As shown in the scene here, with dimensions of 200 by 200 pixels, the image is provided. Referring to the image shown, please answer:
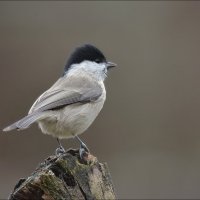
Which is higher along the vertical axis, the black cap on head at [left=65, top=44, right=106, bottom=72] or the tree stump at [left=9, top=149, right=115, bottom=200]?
the black cap on head at [left=65, top=44, right=106, bottom=72]

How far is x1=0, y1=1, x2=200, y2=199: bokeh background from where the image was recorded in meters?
8.67

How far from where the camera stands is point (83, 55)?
18.5ft

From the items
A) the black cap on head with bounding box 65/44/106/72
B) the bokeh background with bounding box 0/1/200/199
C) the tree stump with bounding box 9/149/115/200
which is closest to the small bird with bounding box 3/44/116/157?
the black cap on head with bounding box 65/44/106/72

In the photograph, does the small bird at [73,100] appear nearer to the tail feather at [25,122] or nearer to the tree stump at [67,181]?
the tail feather at [25,122]

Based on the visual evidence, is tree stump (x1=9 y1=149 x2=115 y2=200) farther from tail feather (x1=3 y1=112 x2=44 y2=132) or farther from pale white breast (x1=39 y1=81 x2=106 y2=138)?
pale white breast (x1=39 y1=81 x2=106 y2=138)

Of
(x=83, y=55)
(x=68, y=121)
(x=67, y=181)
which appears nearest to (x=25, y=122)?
(x=68, y=121)

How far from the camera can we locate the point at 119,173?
28.1ft

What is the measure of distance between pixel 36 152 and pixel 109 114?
1197mm

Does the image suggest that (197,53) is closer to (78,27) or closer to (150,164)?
(78,27)

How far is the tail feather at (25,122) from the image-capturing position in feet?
14.2

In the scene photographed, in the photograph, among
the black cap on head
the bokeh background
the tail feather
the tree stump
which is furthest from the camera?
the bokeh background

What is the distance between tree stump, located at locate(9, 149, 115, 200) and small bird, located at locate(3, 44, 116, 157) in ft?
1.76

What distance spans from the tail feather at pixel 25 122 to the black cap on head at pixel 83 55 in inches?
40.2

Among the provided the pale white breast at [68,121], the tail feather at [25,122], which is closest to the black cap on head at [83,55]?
the pale white breast at [68,121]
